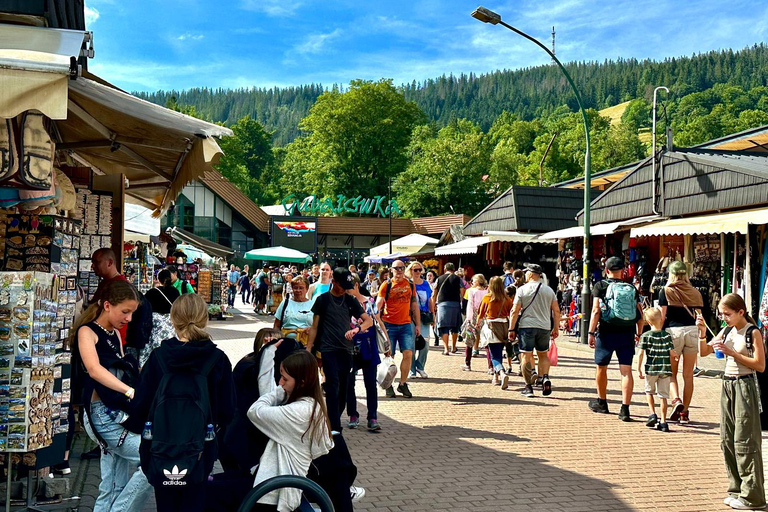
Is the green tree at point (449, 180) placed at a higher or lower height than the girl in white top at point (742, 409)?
higher

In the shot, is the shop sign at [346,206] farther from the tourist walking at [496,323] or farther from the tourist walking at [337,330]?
the tourist walking at [337,330]

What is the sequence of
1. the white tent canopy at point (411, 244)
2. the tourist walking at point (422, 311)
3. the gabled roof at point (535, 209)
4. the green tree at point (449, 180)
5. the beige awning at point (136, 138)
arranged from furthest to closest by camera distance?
1. the green tree at point (449, 180)
2. the white tent canopy at point (411, 244)
3. the gabled roof at point (535, 209)
4. the tourist walking at point (422, 311)
5. the beige awning at point (136, 138)

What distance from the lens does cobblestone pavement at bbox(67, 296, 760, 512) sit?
5922 millimetres

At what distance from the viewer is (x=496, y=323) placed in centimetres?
1147

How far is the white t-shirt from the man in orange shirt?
1507mm

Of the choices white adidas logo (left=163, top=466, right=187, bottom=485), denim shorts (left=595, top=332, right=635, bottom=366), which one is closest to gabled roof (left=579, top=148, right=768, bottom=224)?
denim shorts (left=595, top=332, right=635, bottom=366)

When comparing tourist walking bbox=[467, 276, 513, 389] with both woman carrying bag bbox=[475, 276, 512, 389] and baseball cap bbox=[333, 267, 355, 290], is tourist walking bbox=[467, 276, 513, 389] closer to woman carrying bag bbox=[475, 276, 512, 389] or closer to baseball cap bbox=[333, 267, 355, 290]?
woman carrying bag bbox=[475, 276, 512, 389]

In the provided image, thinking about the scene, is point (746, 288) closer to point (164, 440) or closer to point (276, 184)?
point (164, 440)

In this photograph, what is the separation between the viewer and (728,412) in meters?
5.97

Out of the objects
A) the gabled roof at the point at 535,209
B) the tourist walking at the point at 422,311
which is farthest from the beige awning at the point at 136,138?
the gabled roof at the point at 535,209

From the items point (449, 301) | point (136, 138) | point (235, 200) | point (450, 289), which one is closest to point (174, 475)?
point (136, 138)

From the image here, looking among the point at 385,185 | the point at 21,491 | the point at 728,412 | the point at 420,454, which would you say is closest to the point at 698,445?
the point at 728,412

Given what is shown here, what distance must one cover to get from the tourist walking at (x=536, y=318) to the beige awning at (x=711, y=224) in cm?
455

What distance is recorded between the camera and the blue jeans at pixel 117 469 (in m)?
4.36
